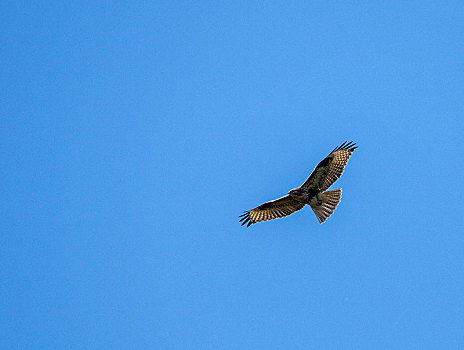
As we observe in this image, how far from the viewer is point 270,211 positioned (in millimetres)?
16234

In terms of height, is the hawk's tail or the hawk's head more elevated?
the hawk's head

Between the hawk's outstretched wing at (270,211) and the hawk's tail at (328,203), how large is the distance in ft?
1.82

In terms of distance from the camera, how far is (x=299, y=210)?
1633 cm

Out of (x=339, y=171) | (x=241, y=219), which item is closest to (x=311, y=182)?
(x=339, y=171)

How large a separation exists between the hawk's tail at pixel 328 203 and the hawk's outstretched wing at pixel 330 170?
0.64 feet

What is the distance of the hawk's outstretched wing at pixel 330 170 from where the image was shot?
1562 cm

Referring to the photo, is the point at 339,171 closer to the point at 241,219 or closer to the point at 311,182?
the point at 311,182

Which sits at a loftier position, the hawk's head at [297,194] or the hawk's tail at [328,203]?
the hawk's head at [297,194]

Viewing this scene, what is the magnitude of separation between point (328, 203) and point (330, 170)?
0.77 metres

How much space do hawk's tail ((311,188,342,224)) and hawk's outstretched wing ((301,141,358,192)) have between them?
7.7 inches

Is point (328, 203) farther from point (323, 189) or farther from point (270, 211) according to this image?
point (270, 211)

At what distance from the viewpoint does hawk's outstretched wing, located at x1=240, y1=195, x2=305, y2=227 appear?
16.1 metres

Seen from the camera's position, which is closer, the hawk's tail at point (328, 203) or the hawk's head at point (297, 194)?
the hawk's head at point (297, 194)

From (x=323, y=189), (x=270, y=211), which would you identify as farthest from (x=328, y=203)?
(x=270, y=211)
